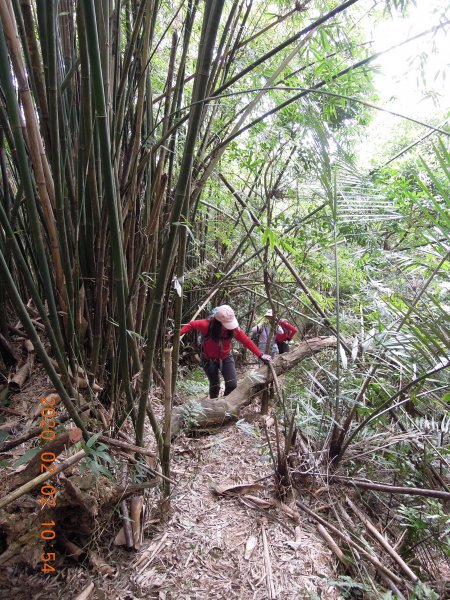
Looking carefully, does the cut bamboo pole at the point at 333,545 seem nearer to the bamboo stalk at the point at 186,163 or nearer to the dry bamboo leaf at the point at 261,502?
the dry bamboo leaf at the point at 261,502

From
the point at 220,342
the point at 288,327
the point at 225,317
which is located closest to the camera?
the point at 225,317

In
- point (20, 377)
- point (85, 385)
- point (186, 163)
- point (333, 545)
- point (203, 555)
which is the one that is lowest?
point (333, 545)

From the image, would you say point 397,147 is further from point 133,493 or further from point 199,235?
point 133,493

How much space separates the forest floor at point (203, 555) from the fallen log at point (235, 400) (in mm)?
256

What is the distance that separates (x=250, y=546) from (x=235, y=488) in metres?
0.29

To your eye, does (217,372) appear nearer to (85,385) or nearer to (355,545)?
(355,545)

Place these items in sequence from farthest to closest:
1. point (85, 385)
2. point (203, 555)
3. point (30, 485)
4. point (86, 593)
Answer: point (203, 555), point (85, 385), point (86, 593), point (30, 485)

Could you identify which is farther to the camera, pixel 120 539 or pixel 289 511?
pixel 289 511

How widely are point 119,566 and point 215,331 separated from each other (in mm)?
1533

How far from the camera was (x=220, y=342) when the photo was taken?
8.29 feet

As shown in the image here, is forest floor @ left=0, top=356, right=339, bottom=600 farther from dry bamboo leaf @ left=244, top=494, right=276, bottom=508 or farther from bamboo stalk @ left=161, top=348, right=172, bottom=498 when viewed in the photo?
bamboo stalk @ left=161, top=348, right=172, bottom=498

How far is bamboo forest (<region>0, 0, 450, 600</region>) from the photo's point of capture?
0.91 m

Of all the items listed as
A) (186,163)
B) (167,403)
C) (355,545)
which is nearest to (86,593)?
(167,403)

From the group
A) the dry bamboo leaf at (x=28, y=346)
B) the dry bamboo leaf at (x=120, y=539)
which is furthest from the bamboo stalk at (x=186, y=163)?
the dry bamboo leaf at (x=28, y=346)
